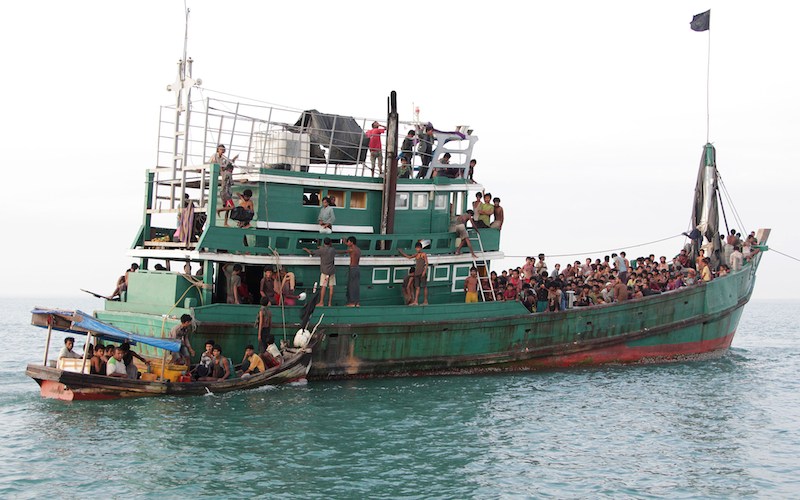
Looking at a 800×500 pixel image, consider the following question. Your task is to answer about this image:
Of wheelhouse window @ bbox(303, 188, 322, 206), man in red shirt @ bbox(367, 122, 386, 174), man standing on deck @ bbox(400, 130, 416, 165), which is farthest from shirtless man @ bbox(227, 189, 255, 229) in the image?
man standing on deck @ bbox(400, 130, 416, 165)

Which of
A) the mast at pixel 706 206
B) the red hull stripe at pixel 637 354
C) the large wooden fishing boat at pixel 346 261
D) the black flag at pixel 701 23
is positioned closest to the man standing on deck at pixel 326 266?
the large wooden fishing boat at pixel 346 261

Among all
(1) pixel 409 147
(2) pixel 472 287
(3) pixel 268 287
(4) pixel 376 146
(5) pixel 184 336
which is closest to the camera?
(5) pixel 184 336

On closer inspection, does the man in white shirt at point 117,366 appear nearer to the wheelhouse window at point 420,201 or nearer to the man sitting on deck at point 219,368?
the man sitting on deck at point 219,368

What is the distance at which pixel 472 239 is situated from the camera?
23.8 metres

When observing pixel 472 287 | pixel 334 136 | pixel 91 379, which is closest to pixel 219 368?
pixel 91 379

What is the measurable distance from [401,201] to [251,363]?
244 inches

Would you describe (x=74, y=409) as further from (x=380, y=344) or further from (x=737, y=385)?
(x=737, y=385)

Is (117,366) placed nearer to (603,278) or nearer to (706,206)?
(603,278)

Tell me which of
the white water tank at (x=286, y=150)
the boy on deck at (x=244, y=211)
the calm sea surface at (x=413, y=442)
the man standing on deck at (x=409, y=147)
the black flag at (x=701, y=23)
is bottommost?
the calm sea surface at (x=413, y=442)

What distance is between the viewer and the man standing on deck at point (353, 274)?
21.2 meters

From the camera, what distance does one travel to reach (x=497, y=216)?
2420 centimetres

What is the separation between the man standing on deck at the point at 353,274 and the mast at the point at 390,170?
49.8 inches

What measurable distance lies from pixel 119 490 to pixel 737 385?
16.9m

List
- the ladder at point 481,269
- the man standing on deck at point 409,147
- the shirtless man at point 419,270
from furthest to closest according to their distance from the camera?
the ladder at point 481,269, the man standing on deck at point 409,147, the shirtless man at point 419,270
